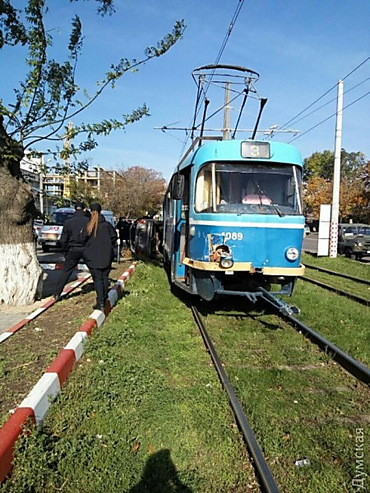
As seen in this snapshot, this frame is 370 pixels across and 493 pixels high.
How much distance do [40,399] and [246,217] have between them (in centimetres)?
456

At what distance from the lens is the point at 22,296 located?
8352 mm

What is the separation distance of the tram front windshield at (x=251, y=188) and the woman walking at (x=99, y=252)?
5.94 feet

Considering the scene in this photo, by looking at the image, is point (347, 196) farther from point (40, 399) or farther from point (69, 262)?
point (40, 399)

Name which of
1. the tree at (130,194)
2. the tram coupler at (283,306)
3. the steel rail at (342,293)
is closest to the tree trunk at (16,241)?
the tram coupler at (283,306)

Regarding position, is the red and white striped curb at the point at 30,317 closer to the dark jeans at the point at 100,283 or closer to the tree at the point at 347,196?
the dark jeans at the point at 100,283

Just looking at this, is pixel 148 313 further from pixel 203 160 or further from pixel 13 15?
pixel 13 15

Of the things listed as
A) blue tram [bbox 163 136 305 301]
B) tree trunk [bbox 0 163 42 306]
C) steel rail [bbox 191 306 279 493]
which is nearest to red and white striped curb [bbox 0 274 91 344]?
tree trunk [bbox 0 163 42 306]

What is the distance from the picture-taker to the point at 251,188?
7.72 m

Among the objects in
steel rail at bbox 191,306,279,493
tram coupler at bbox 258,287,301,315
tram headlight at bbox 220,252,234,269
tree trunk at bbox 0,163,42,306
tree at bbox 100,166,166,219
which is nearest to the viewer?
steel rail at bbox 191,306,279,493

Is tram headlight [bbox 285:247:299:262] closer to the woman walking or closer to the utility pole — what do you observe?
the woman walking

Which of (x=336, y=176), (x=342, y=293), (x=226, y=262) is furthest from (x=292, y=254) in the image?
(x=336, y=176)

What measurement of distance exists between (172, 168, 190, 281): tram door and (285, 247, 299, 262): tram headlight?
6.78ft

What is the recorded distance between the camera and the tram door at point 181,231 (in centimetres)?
895

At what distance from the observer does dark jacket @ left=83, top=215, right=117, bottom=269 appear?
25.4 ft
